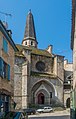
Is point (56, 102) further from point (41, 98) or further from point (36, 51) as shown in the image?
point (36, 51)

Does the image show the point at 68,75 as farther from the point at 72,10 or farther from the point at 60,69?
the point at 72,10

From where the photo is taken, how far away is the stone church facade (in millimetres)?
59406

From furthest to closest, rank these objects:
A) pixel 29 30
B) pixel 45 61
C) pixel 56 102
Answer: pixel 29 30 → pixel 45 61 → pixel 56 102

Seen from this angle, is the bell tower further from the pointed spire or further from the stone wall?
the stone wall

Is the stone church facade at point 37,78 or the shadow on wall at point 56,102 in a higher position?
the stone church facade at point 37,78

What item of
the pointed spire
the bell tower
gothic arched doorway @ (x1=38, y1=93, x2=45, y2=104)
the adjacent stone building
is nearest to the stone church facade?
gothic arched doorway @ (x1=38, y1=93, x2=45, y2=104)

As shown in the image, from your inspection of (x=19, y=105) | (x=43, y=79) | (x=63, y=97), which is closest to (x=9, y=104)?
(x=19, y=105)

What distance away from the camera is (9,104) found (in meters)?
24.6

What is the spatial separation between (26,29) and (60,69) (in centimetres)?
2596

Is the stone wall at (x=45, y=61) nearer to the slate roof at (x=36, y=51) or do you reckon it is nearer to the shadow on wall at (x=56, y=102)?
A: the slate roof at (x=36, y=51)

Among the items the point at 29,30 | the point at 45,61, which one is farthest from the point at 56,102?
the point at 29,30

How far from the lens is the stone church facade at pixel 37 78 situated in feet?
195

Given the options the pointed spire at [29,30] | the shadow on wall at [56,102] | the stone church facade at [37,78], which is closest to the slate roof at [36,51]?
the stone church facade at [37,78]

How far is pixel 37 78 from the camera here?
62.3m
